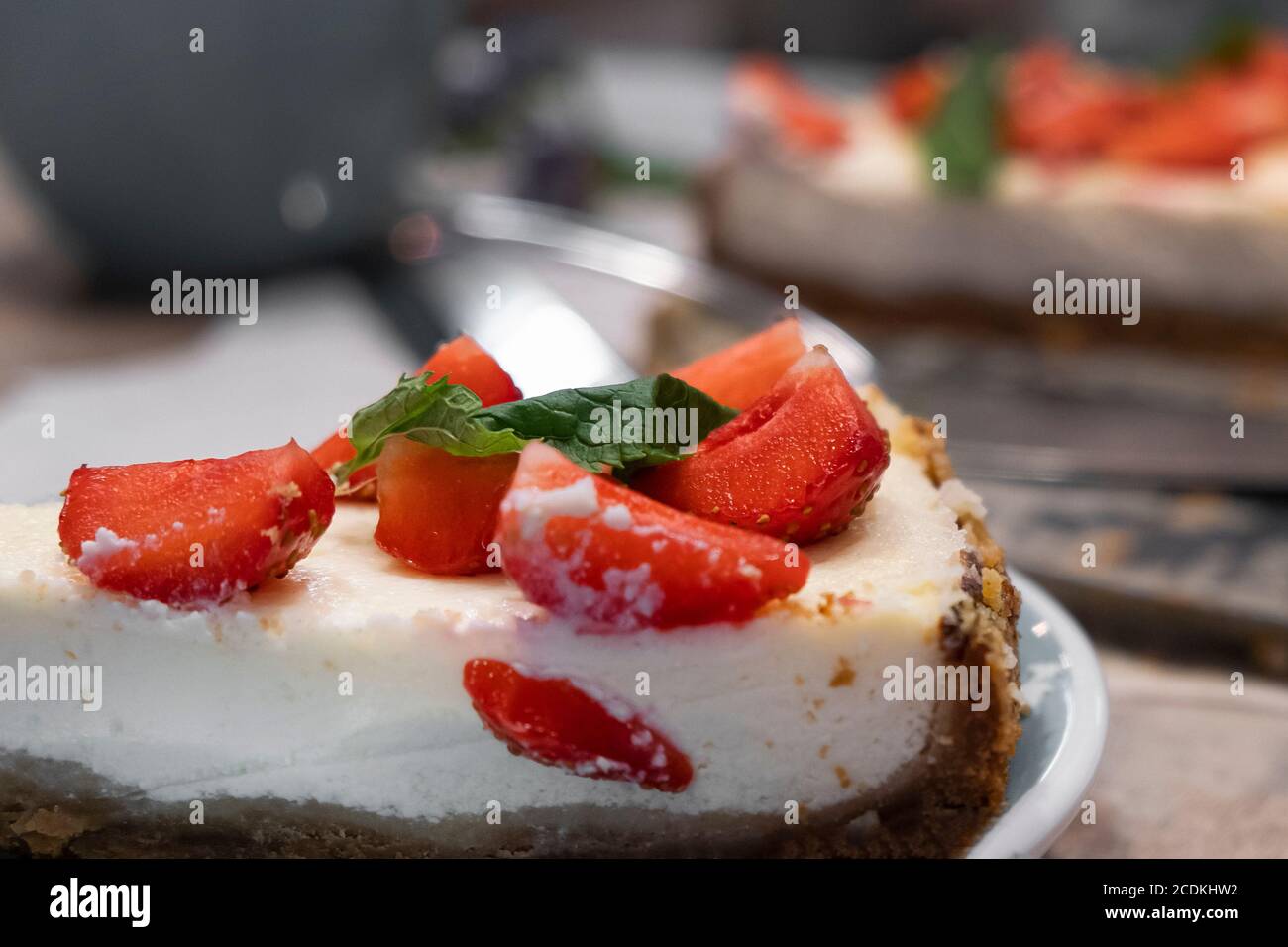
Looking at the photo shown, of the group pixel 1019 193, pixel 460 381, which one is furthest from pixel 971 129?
pixel 460 381

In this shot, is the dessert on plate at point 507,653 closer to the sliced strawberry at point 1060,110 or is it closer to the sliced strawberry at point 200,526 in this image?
the sliced strawberry at point 200,526

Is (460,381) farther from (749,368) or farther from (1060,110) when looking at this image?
(1060,110)

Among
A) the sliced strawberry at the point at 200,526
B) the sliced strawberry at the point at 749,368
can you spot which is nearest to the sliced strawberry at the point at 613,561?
the sliced strawberry at the point at 200,526

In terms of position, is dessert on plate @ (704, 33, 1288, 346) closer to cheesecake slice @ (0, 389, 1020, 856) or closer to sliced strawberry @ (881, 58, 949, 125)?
sliced strawberry @ (881, 58, 949, 125)

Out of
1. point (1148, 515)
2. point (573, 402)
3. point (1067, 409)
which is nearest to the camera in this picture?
point (573, 402)

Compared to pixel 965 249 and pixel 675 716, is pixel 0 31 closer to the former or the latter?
pixel 965 249

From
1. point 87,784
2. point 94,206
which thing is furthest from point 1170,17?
point 87,784

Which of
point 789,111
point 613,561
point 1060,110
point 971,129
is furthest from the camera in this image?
point 789,111
